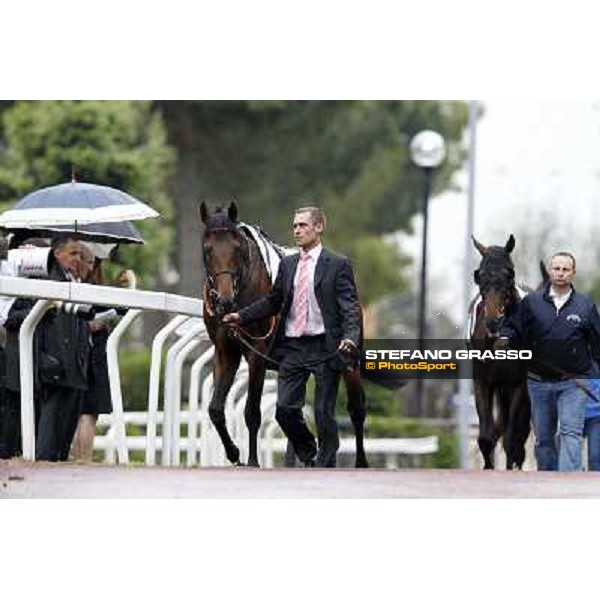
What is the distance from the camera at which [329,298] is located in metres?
12.0

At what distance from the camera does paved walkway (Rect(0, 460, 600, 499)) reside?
10883 mm

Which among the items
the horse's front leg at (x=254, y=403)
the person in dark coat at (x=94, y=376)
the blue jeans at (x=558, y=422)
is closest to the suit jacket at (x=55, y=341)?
the person in dark coat at (x=94, y=376)

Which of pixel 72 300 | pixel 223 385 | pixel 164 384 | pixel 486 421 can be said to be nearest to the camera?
pixel 72 300

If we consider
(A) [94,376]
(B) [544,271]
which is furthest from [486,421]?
(A) [94,376]

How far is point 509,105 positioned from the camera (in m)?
12.7

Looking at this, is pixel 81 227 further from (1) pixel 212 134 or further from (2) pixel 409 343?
(1) pixel 212 134

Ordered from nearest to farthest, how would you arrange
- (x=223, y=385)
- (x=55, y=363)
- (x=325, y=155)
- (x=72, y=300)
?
1. (x=72, y=300)
2. (x=55, y=363)
3. (x=223, y=385)
4. (x=325, y=155)

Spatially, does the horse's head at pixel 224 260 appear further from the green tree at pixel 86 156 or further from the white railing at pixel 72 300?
the green tree at pixel 86 156

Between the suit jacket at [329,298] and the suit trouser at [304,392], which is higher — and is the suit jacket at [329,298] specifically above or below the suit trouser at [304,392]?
above

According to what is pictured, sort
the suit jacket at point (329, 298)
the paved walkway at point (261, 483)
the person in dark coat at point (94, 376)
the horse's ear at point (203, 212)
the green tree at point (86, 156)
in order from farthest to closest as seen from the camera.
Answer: the green tree at point (86, 156)
the person in dark coat at point (94, 376)
the horse's ear at point (203, 212)
the suit jacket at point (329, 298)
the paved walkway at point (261, 483)

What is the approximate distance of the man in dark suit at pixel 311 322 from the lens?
12031 millimetres

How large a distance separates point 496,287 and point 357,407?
1083 mm

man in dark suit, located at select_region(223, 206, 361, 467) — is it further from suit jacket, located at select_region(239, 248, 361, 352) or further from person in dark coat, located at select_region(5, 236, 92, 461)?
person in dark coat, located at select_region(5, 236, 92, 461)

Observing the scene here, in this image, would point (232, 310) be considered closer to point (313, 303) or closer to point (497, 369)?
point (313, 303)
